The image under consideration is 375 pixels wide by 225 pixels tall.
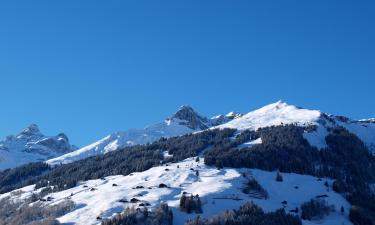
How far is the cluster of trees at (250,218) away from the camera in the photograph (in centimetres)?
17212

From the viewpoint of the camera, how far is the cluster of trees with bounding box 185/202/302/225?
565 ft

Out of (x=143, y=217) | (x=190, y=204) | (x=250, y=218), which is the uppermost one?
(x=190, y=204)

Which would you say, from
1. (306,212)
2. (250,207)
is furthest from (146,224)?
(306,212)

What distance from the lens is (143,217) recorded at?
176000 mm

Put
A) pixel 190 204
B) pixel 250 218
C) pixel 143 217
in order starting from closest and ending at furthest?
pixel 143 217, pixel 250 218, pixel 190 204

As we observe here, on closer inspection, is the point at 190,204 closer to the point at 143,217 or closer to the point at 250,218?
the point at 143,217

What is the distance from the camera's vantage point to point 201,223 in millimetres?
170125

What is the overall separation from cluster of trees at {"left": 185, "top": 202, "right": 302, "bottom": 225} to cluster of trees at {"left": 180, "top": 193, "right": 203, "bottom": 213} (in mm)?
8580

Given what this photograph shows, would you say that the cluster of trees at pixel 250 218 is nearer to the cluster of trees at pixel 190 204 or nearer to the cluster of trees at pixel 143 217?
the cluster of trees at pixel 143 217

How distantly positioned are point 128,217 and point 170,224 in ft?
36.6

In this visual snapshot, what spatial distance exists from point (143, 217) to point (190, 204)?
15.7 m

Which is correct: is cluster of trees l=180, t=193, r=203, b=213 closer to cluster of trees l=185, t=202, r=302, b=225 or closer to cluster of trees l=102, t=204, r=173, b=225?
cluster of trees l=102, t=204, r=173, b=225

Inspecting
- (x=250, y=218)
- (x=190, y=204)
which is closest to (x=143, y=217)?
(x=190, y=204)

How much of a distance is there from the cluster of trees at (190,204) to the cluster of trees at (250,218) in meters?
8.58
